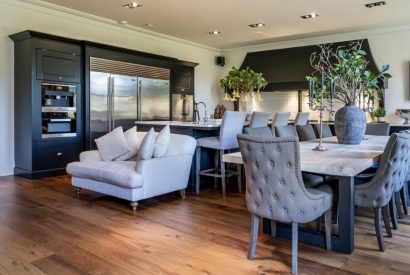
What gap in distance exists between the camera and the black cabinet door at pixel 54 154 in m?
5.23

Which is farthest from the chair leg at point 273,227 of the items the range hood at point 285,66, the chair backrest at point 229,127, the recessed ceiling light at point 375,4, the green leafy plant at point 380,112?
the range hood at point 285,66

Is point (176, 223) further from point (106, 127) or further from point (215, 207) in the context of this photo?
point (106, 127)

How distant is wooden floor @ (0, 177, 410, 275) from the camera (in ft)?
7.57

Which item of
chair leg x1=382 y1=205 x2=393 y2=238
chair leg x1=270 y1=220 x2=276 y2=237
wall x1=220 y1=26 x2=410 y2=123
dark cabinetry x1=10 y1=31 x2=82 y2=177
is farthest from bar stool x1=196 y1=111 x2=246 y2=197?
wall x1=220 y1=26 x2=410 y2=123

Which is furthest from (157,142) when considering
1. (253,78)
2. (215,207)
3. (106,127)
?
(253,78)

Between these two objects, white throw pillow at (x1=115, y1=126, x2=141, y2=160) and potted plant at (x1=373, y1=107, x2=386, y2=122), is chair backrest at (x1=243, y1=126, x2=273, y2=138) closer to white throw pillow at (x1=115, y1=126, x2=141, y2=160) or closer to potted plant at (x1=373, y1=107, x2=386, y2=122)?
white throw pillow at (x1=115, y1=126, x2=141, y2=160)

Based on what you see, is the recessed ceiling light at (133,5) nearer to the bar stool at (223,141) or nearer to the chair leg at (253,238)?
the bar stool at (223,141)

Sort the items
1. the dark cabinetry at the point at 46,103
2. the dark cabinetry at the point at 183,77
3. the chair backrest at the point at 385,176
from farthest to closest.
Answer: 1. the dark cabinetry at the point at 183,77
2. the dark cabinetry at the point at 46,103
3. the chair backrest at the point at 385,176

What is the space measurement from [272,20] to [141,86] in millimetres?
2745

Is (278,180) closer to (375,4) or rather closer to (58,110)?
(58,110)

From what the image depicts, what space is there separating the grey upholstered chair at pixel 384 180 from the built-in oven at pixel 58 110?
4531 millimetres

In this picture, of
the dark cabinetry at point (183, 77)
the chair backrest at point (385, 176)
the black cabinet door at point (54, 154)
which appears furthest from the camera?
the dark cabinetry at point (183, 77)

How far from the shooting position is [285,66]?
313 inches

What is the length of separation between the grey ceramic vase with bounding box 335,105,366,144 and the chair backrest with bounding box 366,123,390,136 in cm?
152
